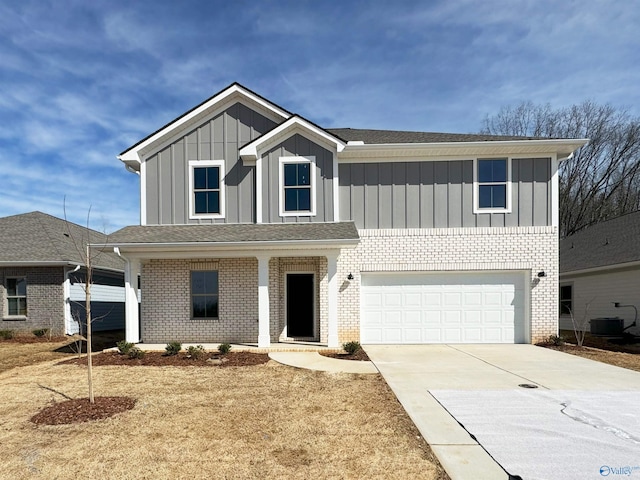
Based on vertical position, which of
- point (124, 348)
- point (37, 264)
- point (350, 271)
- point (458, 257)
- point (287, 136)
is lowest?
point (124, 348)

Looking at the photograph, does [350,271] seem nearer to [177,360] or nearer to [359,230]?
[359,230]

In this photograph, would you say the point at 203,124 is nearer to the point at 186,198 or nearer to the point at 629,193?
the point at 186,198

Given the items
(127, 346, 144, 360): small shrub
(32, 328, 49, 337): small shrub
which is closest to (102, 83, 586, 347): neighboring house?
(127, 346, 144, 360): small shrub

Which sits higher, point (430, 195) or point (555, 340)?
point (430, 195)

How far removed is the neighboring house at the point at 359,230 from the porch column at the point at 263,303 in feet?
2.40

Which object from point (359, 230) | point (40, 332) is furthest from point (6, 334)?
point (359, 230)

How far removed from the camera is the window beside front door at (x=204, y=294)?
12.0 m

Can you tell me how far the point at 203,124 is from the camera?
1237 cm

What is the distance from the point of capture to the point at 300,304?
1221 cm

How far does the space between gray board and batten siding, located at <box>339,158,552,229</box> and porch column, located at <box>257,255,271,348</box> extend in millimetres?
2996

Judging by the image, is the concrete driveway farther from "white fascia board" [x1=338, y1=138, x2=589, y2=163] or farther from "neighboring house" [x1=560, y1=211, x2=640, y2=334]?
"white fascia board" [x1=338, y1=138, x2=589, y2=163]

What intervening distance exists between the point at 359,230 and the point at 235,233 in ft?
12.5

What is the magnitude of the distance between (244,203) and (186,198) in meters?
1.86

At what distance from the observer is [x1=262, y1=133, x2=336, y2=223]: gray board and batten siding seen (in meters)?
12.0
